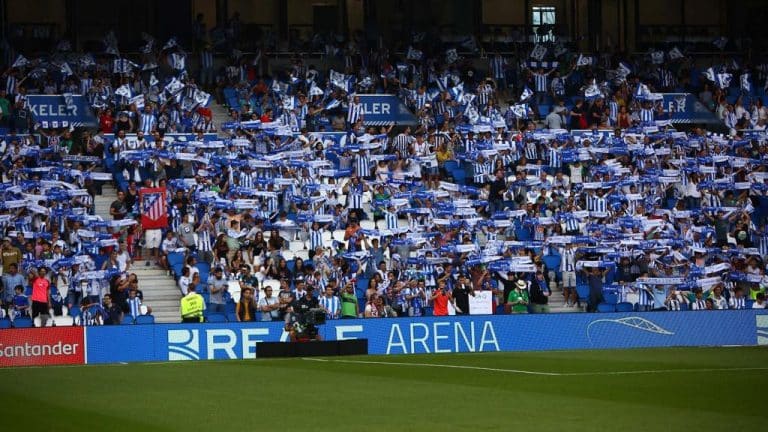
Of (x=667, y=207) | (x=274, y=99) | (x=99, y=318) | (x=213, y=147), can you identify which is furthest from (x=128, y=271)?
(x=667, y=207)

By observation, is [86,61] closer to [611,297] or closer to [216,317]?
[216,317]

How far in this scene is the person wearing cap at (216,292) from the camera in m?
31.2

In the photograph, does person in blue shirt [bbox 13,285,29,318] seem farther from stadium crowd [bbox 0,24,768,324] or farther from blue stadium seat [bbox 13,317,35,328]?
blue stadium seat [bbox 13,317,35,328]

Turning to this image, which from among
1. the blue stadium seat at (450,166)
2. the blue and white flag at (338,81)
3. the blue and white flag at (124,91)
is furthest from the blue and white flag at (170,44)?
the blue stadium seat at (450,166)

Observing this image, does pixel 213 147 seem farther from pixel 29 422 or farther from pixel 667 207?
pixel 29 422

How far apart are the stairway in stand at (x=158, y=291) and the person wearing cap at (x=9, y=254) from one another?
9.62 feet

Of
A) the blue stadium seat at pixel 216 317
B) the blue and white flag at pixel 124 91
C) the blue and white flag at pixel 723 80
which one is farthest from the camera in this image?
the blue and white flag at pixel 723 80

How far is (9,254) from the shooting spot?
31281 millimetres

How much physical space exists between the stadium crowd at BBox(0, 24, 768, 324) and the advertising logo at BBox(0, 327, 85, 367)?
182 cm

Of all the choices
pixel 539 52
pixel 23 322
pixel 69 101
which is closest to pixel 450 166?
pixel 539 52

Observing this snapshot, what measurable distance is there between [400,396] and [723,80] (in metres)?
31.1

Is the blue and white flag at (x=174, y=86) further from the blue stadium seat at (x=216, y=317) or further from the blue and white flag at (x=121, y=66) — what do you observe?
the blue stadium seat at (x=216, y=317)

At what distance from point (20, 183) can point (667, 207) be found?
1820 cm

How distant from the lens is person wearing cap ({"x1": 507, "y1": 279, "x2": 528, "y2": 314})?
32.8m
